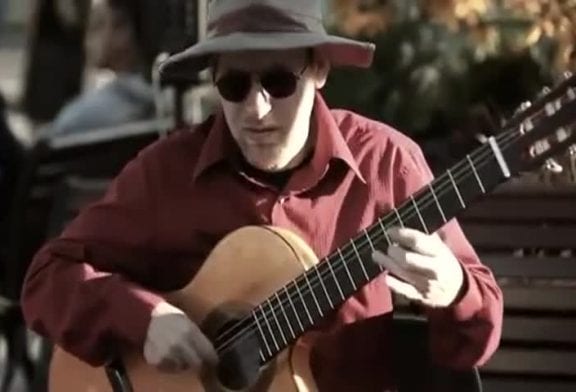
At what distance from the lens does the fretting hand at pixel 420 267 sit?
226 cm

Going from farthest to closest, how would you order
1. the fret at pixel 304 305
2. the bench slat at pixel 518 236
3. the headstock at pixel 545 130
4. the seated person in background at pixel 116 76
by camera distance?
1. the seated person in background at pixel 116 76
2. the bench slat at pixel 518 236
3. the fret at pixel 304 305
4. the headstock at pixel 545 130

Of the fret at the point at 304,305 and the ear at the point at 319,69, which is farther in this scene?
the ear at the point at 319,69

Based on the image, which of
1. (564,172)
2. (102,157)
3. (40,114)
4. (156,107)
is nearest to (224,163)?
(564,172)

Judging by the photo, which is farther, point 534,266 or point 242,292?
point 534,266

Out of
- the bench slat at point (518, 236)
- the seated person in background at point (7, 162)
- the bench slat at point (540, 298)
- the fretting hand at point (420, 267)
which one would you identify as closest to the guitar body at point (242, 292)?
the fretting hand at point (420, 267)

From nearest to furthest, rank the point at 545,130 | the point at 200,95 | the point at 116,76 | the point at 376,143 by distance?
the point at 545,130
the point at 376,143
the point at 200,95
the point at 116,76

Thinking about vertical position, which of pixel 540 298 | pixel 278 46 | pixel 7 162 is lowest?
pixel 7 162

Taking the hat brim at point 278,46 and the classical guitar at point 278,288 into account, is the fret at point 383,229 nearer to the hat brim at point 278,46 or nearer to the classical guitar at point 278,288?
the classical guitar at point 278,288

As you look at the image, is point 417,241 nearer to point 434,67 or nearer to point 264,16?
point 264,16

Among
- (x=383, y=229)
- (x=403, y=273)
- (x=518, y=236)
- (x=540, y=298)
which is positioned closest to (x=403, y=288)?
(x=403, y=273)

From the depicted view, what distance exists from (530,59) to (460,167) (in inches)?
85.2

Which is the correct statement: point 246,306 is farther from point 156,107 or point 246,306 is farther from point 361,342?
point 156,107

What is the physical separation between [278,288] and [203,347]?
5.8 inches

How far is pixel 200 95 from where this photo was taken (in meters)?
5.07
